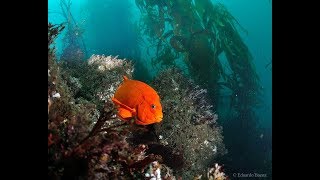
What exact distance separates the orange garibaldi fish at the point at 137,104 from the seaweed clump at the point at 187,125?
6.05 ft

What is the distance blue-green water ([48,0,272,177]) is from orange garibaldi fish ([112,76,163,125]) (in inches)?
181

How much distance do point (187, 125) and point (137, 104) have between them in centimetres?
217

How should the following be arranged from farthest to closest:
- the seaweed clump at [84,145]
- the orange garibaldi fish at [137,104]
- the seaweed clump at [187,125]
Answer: the seaweed clump at [187,125], the orange garibaldi fish at [137,104], the seaweed clump at [84,145]

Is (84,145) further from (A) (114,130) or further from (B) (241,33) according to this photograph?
(B) (241,33)

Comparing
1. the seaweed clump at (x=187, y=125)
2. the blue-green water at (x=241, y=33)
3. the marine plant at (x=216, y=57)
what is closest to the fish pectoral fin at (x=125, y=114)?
the seaweed clump at (x=187, y=125)

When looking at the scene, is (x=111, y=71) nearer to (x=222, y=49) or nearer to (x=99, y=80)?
(x=99, y=80)

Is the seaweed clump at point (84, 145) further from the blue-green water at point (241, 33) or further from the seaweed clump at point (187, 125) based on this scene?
the blue-green water at point (241, 33)

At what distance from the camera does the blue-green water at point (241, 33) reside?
26.9 ft

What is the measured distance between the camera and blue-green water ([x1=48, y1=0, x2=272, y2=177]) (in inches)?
323

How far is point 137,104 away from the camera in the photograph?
7.79ft

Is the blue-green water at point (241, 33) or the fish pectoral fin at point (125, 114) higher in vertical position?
the blue-green water at point (241, 33)

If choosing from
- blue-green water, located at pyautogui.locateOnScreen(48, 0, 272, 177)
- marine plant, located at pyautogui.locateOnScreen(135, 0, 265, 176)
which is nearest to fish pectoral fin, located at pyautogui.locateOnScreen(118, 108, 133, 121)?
blue-green water, located at pyautogui.locateOnScreen(48, 0, 272, 177)

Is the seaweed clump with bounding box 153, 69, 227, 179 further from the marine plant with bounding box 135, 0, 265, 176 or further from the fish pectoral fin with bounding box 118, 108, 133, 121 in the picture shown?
the marine plant with bounding box 135, 0, 265, 176
